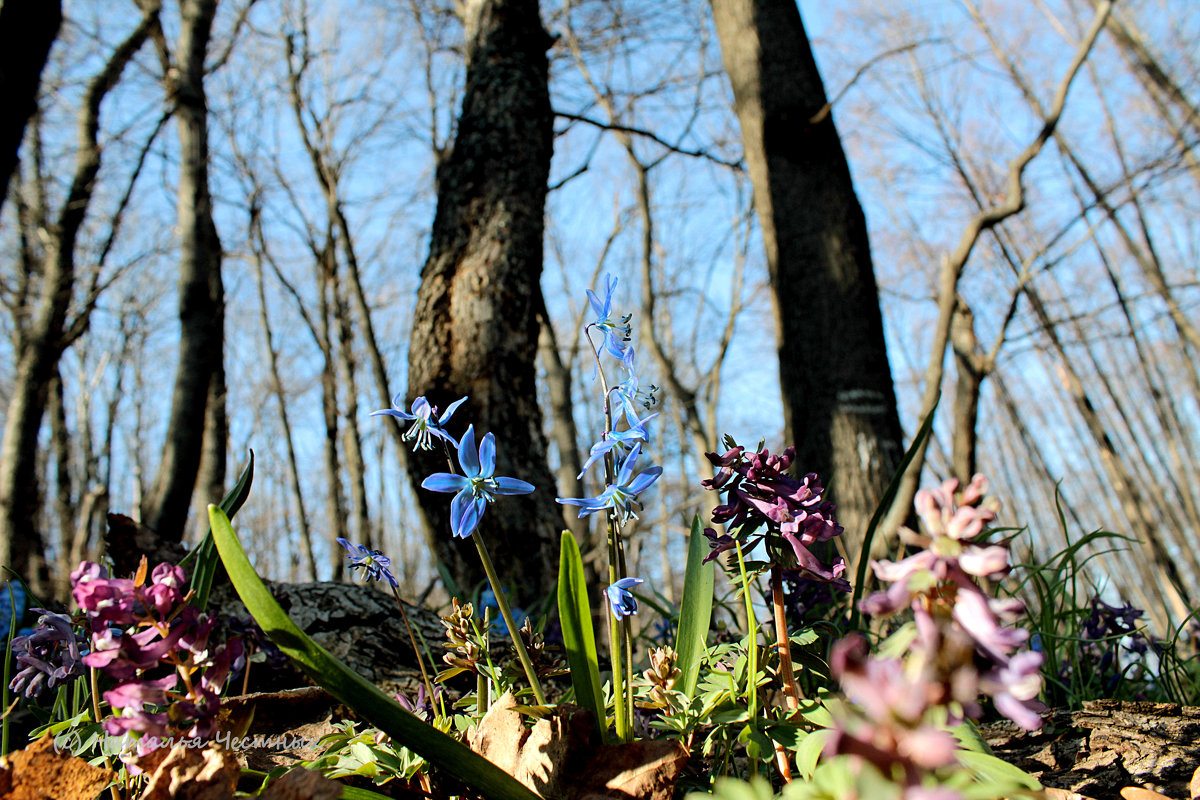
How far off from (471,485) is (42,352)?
23.5 ft

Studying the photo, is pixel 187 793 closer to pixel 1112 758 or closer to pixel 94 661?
pixel 94 661

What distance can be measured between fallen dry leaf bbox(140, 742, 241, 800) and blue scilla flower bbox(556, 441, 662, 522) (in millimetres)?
398

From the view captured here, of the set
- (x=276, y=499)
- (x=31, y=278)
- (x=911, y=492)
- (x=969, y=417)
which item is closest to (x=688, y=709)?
(x=911, y=492)

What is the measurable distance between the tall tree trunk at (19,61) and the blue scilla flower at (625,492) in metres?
3.46

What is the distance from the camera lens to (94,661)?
2.19 feet

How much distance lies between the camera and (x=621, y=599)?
830 mm

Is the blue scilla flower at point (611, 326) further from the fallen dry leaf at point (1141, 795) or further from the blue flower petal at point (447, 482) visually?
the fallen dry leaf at point (1141, 795)

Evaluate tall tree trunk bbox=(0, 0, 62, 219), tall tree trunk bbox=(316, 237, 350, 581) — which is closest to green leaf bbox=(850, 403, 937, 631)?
tall tree trunk bbox=(0, 0, 62, 219)

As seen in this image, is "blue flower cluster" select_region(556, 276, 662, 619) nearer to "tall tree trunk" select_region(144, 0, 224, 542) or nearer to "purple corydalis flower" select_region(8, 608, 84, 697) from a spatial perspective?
"purple corydalis flower" select_region(8, 608, 84, 697)

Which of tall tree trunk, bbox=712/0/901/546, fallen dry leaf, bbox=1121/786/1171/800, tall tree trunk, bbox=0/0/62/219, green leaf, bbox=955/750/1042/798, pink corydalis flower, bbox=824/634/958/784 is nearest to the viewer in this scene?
pink corydalis flower, bbox=824/634/958/784

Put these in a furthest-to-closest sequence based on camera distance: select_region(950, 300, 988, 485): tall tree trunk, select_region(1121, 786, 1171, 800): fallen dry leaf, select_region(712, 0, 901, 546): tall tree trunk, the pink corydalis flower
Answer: select_region(950, 300, 988, 485): tall tree trunk → select_region(712, 0, 901, 546): tall tree trunk → select_region(1121, 786, 1171, 800): fallen dry leaf → the pink corydalis flower

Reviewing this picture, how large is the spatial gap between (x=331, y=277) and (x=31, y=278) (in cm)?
457

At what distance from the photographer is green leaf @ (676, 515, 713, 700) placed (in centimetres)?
94

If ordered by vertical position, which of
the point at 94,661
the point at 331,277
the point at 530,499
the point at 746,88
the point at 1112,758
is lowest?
the point at 1112,758
